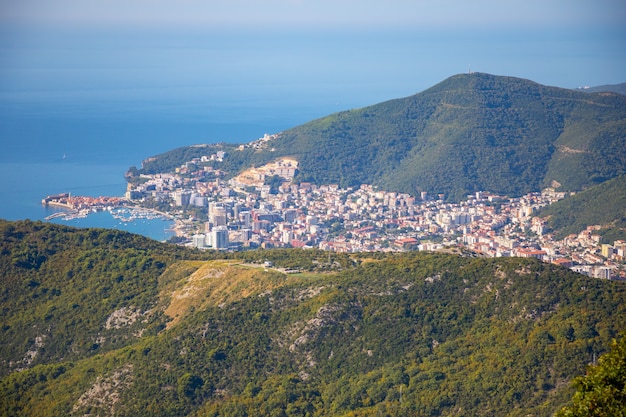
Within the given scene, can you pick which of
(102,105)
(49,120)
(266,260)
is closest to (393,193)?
(266,260)

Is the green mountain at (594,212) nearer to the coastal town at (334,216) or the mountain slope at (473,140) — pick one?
the coastal town at (334,216)

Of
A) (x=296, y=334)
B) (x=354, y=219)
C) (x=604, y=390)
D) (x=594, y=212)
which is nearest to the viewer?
(x=604, y=390)

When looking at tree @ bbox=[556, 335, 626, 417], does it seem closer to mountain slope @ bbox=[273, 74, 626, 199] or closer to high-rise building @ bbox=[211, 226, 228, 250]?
high-rise building @ bbox=[211, 226, 228, 250]

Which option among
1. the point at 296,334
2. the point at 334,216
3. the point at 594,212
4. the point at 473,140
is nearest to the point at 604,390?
the point at 296,334

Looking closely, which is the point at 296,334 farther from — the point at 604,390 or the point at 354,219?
the point at 354,219

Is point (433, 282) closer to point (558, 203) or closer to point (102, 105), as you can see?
point (558, 203)

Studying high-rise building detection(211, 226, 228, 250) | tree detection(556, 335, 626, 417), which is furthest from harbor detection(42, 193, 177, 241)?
tree detection(556, 335, 626, 417)

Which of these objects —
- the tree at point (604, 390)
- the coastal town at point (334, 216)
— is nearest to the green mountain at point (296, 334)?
the tree at point (604, 390)
